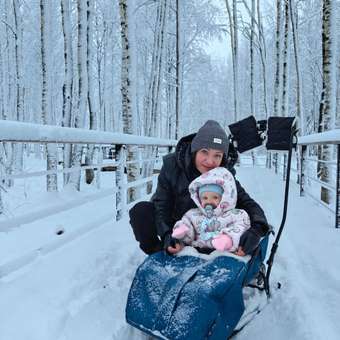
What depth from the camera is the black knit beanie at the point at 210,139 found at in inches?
104

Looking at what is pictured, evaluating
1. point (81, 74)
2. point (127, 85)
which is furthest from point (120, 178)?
point (81, 74)

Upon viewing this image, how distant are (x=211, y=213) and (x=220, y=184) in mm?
193

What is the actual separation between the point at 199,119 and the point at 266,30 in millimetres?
15542

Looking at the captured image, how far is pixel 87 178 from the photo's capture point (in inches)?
539

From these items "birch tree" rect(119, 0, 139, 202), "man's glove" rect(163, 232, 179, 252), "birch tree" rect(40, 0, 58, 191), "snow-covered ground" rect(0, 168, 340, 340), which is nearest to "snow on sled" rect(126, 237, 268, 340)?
"man's glove" rect(163, 232, 179, 252)

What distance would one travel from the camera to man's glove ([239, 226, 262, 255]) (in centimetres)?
217

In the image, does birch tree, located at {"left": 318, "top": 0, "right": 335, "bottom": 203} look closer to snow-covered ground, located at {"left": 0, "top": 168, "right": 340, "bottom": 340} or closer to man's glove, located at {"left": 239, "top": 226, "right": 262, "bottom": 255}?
snow-covered ground, located at {"left": 0, "top": 168, "right": 340, "bottom": 340}

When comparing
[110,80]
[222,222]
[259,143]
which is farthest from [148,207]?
[110,80]

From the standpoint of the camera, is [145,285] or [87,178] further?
[87,178]

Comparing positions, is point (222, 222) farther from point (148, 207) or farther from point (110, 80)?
point (110, 80)

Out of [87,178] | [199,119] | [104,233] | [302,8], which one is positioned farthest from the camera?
[199,119]

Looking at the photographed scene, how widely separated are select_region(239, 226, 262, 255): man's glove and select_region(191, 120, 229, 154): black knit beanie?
675mm

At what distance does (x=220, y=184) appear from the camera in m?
2.46

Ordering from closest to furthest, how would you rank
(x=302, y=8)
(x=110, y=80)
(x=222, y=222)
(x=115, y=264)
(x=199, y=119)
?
1. (x=222, y=222)
2. (x=115, y=264)
3. (x=302, y=8)
4. (x=110, y=80)
5. (x=199, y=119)
